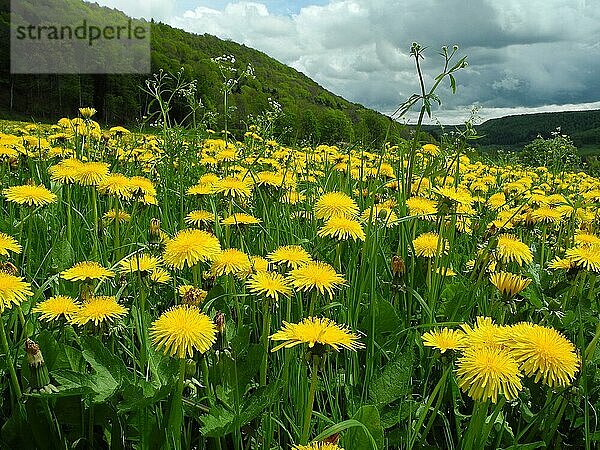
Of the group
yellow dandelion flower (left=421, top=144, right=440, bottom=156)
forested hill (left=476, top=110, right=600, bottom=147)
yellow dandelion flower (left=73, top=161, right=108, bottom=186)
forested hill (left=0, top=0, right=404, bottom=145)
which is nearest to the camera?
yellow dandelion flower (left=73, top=161, right=108, bottom=186)

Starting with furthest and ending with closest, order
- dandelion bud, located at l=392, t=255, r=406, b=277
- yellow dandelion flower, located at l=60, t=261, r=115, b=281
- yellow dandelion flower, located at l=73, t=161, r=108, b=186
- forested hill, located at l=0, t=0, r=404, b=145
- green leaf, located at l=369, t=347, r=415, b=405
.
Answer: forested hill, located at l=0, t=0, r=404, b=145, yellow dandelion flower, located at l=73, t=161, r=108, b=186, dandelion bud, located at l=392, t=255, r=406, b=277, yellow dandelion flower, located at l=60, t=261, r=115, b=281, green leaf, located at l=369, t=347, r=415, b=405

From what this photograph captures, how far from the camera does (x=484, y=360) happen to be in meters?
1.02

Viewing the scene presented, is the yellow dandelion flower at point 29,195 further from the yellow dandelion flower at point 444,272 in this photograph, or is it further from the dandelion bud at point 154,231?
the yellow dandelion flower at point 444,272

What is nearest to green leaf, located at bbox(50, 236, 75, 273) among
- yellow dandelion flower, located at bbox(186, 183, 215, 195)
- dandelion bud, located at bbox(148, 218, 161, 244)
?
dandelion bud, located at bbox(148, 218, 161, 244)

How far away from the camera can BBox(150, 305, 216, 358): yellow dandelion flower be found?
1067mm

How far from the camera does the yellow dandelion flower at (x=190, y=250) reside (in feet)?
5.00

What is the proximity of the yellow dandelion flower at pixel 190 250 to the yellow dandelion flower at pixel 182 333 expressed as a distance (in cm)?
39

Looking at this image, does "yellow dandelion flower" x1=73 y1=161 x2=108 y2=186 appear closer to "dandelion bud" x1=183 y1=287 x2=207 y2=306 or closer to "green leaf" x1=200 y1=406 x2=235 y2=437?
"dandelion bud" x1=183 y1=287 x2=207 y2=306

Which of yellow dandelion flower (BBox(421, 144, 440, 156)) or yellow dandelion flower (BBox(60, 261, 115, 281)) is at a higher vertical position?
yellow dandelion flower (BBox(421, 144, 440, 156))

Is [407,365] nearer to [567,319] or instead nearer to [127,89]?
[567,319]

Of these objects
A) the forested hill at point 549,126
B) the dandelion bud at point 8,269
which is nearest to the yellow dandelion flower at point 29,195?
the dandelion bud at point 8,269

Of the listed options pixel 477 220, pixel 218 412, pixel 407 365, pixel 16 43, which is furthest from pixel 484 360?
pixel 16 43

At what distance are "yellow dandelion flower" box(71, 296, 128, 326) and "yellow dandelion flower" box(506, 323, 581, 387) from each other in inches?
34.8

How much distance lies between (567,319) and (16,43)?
58.6 meters
